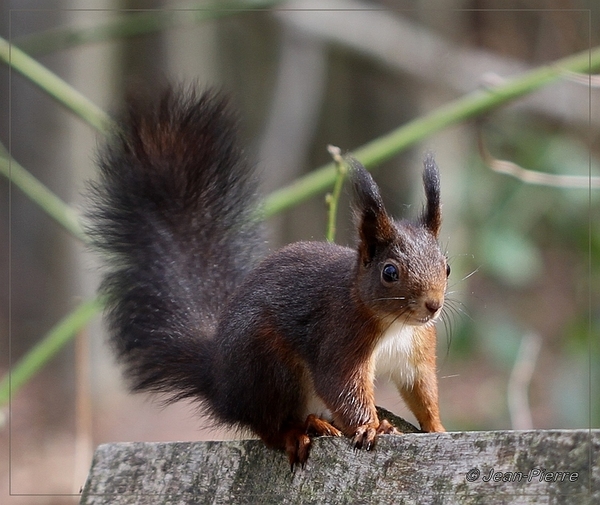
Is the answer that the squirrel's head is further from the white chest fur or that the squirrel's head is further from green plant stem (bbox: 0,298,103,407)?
green plant stem (bbox: 0,298,103,407)

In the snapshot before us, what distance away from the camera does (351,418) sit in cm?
139

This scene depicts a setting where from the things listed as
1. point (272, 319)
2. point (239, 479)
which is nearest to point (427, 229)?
point (272, 319)

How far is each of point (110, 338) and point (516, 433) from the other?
3.24 ft

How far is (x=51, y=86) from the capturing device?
1.86m

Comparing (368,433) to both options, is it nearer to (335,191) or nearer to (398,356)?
(398,356)

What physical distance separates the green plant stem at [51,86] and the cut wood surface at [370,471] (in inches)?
27.5

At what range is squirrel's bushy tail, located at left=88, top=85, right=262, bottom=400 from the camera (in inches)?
69.3

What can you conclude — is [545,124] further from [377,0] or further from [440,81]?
[377,0]

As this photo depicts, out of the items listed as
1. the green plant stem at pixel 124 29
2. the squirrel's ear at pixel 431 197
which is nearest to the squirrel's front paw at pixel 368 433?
the squirrel's ear at pixel 431 197

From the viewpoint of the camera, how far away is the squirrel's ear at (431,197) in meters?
1.42

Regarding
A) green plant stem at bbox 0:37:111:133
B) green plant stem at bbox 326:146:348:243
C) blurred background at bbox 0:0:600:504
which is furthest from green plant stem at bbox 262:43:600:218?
blurred background at bbox 0:0:600:504

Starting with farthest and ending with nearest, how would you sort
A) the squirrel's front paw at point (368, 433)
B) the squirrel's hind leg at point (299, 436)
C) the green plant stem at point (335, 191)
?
1. the green plant stem at point (335, 191)
2. the squirrel's hind leg at point (299, 436)
3. the squirrel's front paw at point (368, 433)

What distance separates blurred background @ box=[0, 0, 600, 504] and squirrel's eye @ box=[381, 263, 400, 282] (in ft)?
5.02

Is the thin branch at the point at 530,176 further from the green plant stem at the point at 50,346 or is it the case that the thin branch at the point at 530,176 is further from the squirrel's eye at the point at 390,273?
the green plant stem at the point at 50,346
